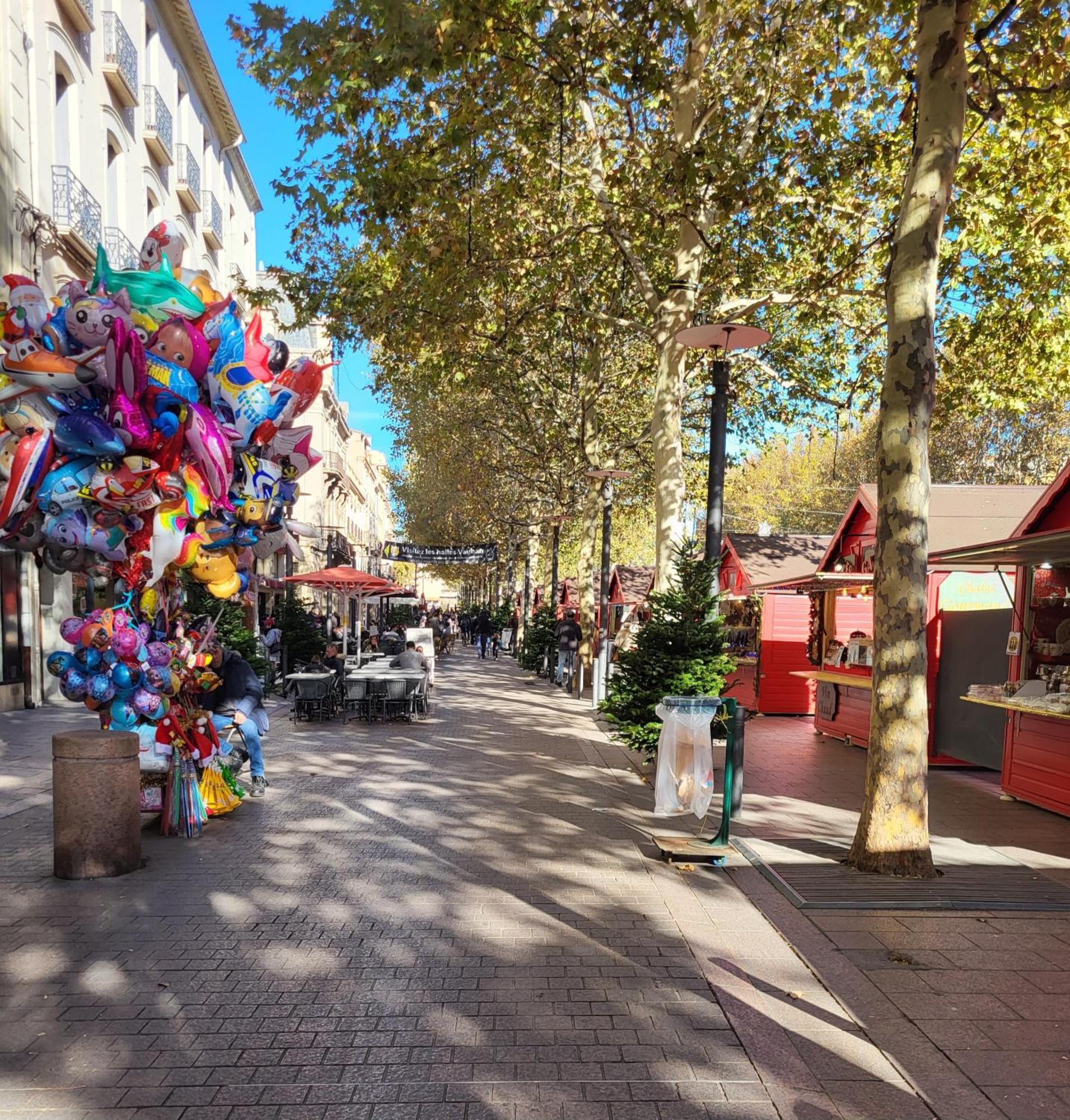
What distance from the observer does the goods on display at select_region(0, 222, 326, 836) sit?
274 inches

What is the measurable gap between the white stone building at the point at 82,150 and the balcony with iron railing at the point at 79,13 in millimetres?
25

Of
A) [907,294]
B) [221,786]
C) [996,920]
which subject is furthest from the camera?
[221,786]

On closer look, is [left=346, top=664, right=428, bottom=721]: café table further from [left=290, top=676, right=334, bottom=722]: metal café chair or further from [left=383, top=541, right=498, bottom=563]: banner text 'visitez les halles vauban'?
[left=383, top=541, right=498, bottom=563]: banner text 'visitez les halles vauban'

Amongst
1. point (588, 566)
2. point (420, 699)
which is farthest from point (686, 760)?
→ point (588, 566)

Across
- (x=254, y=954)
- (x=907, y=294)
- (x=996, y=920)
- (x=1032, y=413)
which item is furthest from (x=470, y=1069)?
(x=1032, y=413)

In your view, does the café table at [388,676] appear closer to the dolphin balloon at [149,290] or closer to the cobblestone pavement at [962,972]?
the cobblestone pavement at [962,972]

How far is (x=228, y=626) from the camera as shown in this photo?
50.9 ft

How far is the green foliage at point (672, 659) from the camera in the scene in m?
10.1

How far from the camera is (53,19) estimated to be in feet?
54.6

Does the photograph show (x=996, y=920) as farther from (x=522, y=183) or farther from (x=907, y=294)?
(x=522, y=183)

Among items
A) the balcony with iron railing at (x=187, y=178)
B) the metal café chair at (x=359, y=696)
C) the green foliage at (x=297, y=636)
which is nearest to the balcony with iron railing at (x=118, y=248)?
the balcony with iron railing at (x=187, y=178)

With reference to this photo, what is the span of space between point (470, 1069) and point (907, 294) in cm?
591

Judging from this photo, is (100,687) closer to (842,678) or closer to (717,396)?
(717,396)

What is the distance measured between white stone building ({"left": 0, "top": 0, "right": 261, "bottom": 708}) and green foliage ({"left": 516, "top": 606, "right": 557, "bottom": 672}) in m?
12.6
